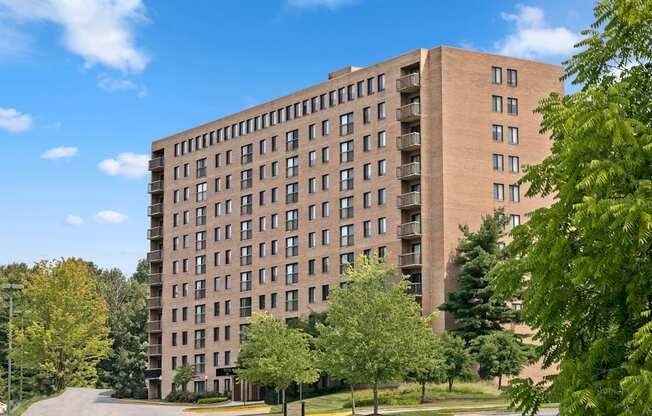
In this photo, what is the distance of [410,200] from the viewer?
8025 centimetres

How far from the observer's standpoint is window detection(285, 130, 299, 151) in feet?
309

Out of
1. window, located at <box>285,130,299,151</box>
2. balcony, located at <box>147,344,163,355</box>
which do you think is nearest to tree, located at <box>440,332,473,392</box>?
window, located at <box>285,130,299,151</box>

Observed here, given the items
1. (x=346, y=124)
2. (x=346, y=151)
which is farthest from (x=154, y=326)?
(x=346, y=124)

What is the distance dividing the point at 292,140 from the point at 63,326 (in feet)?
100

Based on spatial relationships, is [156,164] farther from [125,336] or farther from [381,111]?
[381,111]

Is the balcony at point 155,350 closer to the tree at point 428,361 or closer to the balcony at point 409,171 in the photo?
the balcony at point 409,171

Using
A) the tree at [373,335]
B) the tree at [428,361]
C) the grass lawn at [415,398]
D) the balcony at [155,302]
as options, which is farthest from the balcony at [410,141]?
the balcony at [155,302]

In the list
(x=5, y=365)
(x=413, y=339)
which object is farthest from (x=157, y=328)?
(x=413, y=339)

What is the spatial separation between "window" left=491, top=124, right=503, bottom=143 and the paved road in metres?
29.3

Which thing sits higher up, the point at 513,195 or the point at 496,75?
the point at 496,75

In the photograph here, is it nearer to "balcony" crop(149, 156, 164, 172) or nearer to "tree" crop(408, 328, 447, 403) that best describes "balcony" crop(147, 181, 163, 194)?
"balcony" crop(149, 156, 164, 172)

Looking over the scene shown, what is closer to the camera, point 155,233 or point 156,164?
point 156,164

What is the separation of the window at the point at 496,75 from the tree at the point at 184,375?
Answer: 134 ft

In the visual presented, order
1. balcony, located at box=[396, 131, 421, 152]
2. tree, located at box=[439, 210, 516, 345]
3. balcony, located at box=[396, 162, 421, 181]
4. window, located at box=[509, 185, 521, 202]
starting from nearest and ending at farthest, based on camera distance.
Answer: tree, located at box=[439, 210, 516, 345] < balcony, located at box=[396, 162, 421, 181] < balcony, located at box=[396, 131, 421, 152] < window, located at box=[509, 185, 521, 202]
